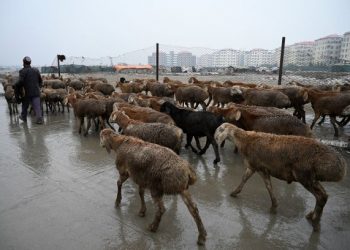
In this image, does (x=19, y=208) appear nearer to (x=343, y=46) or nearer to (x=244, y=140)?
(x=244, y=140)

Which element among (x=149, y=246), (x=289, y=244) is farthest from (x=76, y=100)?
(x=289, y=244)

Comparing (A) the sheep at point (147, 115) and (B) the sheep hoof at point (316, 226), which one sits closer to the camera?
(B) the sheep hoof at point (316, 226)

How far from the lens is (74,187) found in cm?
564

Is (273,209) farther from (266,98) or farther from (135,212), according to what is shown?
(266,98)

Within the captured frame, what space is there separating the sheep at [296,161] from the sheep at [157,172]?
130 centimetres

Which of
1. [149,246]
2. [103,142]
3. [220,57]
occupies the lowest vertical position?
[149,246]

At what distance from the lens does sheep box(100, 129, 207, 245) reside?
13.1 feet

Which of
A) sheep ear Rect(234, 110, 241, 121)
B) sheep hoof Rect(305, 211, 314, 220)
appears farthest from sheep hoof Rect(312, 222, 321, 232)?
sheep ear Rect(234, 110, 241, 121)

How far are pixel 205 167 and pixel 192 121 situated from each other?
120 centimetres

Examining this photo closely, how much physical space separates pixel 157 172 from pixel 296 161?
195cm

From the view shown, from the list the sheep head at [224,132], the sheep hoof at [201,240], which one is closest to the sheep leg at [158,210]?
the sheep hoof at [201,240]

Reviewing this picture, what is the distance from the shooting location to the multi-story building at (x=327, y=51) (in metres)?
25.3

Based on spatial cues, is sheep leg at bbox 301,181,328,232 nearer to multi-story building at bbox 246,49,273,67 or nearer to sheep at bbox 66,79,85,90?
sheep at bbox 66,79,85,90

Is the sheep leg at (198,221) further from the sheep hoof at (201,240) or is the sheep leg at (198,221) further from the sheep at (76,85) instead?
the sheep at (76,85)
